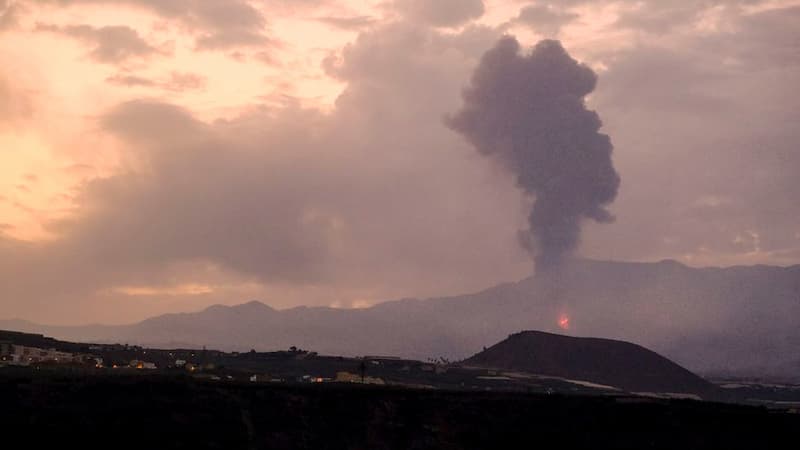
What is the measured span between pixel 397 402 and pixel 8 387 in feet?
148

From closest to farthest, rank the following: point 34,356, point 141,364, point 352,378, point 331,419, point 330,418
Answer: point 331,419, point 330,418, point 34,356, point 141,364, point 352,378

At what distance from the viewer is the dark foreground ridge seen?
102750 millimetres

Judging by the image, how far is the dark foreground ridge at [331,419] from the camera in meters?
103

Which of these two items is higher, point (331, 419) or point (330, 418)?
point (330, 418)

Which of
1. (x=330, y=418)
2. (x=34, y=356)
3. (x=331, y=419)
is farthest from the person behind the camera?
(x=34, y=356)

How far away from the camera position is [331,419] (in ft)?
383

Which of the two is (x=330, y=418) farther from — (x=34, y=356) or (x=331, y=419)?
(x=34, y=356)

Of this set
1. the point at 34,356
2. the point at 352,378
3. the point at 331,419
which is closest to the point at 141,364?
the point at 34,356

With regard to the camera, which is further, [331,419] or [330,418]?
[330,418]

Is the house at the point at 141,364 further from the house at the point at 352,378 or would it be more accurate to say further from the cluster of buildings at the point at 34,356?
the house at the point at 352,378

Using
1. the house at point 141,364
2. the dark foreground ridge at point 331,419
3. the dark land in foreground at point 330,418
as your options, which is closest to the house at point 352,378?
the house at point 141,364

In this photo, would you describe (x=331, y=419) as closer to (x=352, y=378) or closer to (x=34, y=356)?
(x=352, y=378)

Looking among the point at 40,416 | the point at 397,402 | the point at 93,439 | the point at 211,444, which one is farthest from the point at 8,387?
the point at 397,402

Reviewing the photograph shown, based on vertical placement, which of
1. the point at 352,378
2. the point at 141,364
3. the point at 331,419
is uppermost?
the point at 352,378
